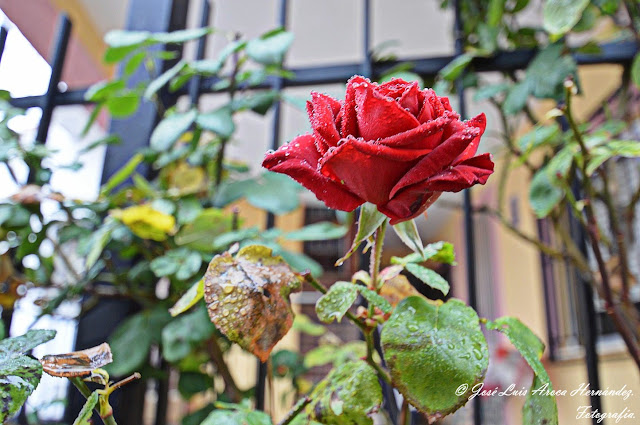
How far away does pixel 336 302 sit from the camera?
34 cm

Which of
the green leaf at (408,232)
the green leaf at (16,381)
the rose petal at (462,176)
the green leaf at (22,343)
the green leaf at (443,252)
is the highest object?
the rose petal at (462,176)

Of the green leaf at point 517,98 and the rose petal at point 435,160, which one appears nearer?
the rose petal at point 435,160

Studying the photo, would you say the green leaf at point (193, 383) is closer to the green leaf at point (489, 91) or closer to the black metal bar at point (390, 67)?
the black metal bar at point (390, 67)

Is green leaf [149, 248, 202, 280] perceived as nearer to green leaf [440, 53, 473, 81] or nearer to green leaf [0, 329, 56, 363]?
green leaf [0, 329, 56, 363]

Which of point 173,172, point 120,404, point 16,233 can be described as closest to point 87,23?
point 173,172

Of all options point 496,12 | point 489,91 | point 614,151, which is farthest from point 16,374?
point 496,12

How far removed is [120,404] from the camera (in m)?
0.68

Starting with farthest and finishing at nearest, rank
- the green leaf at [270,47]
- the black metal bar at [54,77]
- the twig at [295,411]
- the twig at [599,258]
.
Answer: the black metal bar at [54,77]
the green leaf at [270,47]
the twig at [599,258]
the twig at [295,411]

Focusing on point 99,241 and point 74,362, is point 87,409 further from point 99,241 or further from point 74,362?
point 99,241

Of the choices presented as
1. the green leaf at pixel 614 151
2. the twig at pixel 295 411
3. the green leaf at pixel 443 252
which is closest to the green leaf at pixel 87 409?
the twig at pixel 295 411

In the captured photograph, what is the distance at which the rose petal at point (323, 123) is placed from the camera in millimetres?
297

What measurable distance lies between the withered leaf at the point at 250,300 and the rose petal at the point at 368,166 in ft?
0.31

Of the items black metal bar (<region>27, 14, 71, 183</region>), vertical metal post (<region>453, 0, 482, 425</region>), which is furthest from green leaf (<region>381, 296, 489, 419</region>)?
black metal bar (<region>27, 14, 71, 183</region>)

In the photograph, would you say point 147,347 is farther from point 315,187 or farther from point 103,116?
point 103,116
